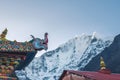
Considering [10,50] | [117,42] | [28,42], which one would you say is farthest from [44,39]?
[117,42]

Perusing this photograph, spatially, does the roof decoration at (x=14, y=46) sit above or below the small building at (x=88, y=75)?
above

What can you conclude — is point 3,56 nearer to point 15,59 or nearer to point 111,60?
point 15,59

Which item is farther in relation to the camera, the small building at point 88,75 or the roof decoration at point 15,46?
the small building at point 88,75

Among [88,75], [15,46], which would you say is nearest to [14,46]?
[15,46]

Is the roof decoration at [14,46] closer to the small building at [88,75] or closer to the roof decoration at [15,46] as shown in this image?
the roof decoration at [15,46]

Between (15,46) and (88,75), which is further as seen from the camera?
(88,75)

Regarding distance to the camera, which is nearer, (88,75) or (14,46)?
(14,46)

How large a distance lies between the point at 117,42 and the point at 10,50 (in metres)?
100

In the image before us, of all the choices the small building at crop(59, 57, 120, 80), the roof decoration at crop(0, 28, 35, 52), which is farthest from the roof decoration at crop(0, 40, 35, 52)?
the small building at crop(59, 57, 120, 80)

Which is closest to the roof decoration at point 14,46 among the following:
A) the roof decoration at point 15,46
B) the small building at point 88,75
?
the roof decoration at point 15,46

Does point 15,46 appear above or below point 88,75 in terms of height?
above

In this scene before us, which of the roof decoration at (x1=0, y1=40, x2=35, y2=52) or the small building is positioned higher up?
the roof decoration at (x1=0, y1=40, x2=35, y2=52)

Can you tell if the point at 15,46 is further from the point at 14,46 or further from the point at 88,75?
the point at 88,75

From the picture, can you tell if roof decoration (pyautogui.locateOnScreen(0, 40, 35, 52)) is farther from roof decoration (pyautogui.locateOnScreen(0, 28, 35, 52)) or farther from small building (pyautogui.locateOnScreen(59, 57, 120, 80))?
small building (pyautogui.locateOnScreen(59, 57, 120, 80))
